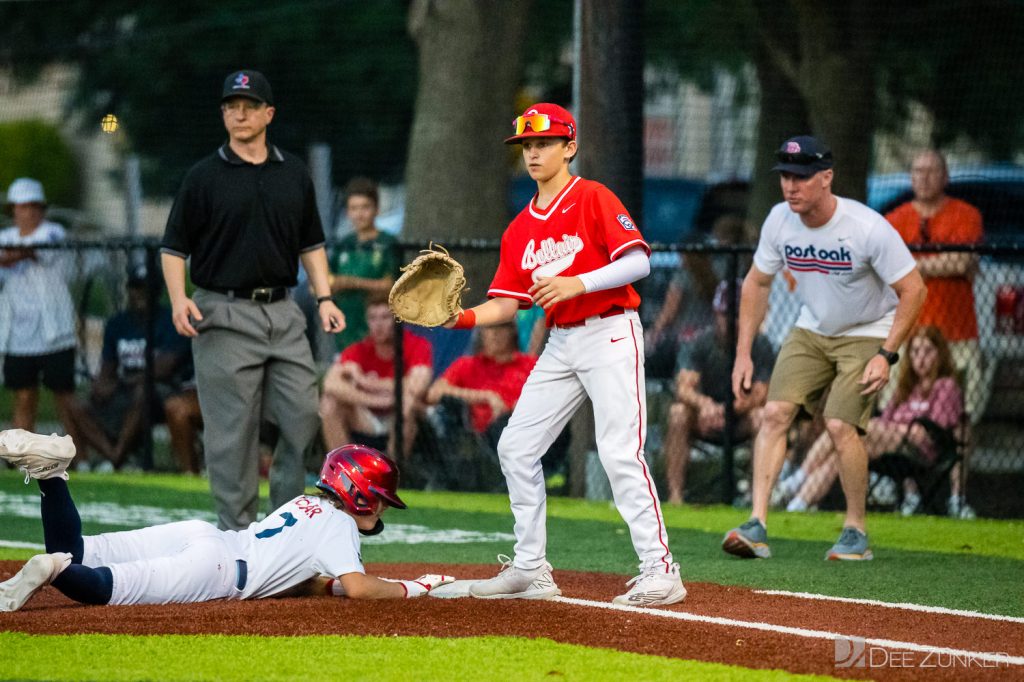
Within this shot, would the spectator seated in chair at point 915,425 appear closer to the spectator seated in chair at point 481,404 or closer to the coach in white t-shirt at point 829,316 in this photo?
the spectator seated in chair at point 481,404

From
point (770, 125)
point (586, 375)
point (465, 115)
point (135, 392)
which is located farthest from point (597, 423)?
point (770, 125)

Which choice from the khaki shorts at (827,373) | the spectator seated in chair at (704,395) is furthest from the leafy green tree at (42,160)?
the khaki shorts at (827,373)

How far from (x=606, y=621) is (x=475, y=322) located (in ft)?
4.60

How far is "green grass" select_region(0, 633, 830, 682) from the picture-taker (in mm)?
5277

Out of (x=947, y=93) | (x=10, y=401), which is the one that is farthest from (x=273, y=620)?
(x=947, y=93)

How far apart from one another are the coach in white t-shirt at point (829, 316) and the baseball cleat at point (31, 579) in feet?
11.9

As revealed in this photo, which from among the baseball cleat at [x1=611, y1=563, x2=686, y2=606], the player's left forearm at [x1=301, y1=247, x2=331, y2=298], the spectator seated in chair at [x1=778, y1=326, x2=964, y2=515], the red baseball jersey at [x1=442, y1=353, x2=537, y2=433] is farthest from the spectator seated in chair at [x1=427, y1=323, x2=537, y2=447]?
the baseball cleat at [x1=611, y1=563, x2=686, y2=606]

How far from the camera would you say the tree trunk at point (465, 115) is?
582 inches

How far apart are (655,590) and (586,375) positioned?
0.94 meters

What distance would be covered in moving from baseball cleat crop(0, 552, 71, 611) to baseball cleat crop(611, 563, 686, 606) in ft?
7.44

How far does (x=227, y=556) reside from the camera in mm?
6656

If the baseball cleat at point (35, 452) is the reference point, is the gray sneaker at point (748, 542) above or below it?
below

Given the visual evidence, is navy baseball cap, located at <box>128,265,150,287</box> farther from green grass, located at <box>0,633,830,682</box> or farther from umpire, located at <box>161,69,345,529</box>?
green grass, located at <box>0,633,830,682</box>

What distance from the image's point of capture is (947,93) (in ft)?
58.7
